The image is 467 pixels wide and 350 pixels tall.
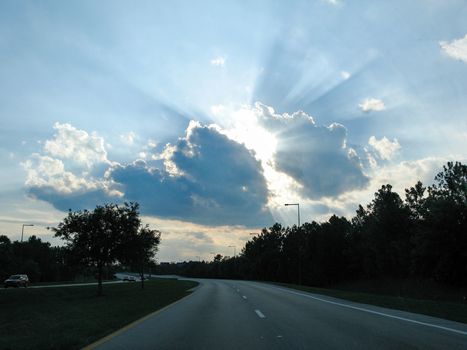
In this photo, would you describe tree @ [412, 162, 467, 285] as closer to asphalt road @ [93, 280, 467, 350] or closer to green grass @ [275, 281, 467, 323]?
green grass @ [275, 281, 467, 323]

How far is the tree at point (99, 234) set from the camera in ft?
124

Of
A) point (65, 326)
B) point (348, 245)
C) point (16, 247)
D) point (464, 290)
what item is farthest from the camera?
point (16, 247)

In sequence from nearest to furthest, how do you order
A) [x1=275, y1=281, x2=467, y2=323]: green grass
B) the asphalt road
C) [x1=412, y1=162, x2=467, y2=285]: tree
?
the asphalt road, [x1=275, y1=281, x2=467, y2=323]: green grass, [x1=412, y1=162, x2=467, y2=285]: tree

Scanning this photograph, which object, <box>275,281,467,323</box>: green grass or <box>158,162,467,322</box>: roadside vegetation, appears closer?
<box>275,281,467,323</box>: green grass

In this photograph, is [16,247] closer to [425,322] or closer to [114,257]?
[114,257]

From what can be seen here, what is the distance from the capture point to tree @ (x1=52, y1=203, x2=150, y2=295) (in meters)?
37.7

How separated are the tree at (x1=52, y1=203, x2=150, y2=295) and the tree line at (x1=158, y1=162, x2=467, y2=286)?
89.1 feet

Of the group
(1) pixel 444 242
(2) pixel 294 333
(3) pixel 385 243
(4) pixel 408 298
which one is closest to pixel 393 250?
(3) pixel 385 243

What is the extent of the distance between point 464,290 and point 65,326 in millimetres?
55034

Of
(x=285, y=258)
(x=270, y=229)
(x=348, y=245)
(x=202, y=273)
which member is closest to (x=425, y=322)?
(x=348, y=245)

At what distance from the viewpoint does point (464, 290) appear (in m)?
58.2

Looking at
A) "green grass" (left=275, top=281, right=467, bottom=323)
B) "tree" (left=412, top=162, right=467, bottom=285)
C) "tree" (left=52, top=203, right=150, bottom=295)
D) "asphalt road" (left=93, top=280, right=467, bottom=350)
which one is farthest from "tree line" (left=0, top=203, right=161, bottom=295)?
"tree" (left=412, top=162, right=467, bottom=285)

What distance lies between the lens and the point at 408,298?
2852 cm

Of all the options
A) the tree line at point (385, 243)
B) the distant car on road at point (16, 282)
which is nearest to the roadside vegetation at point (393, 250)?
the tree line at point (385, 243)
